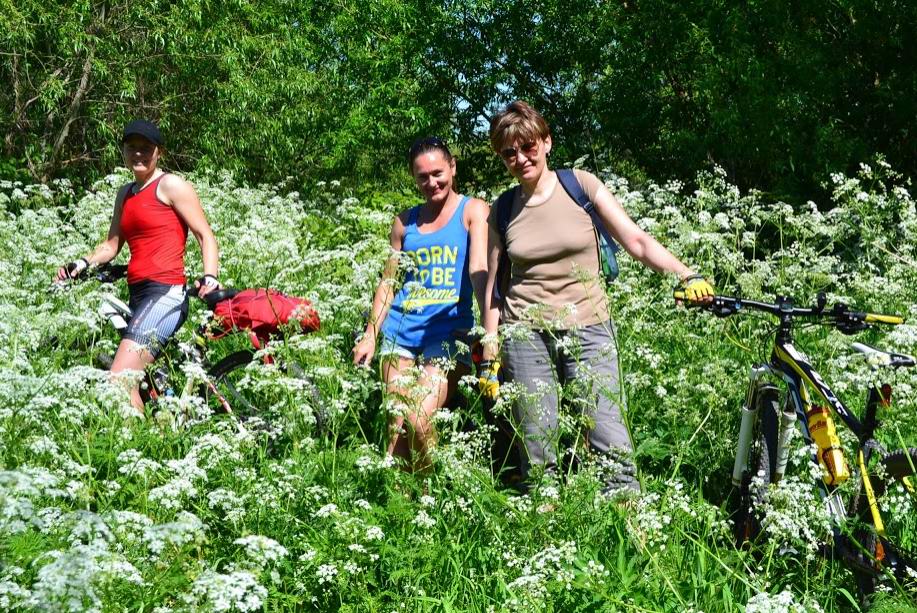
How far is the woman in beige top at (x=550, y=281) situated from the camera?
4.28m

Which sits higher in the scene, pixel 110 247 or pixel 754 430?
pixel 110 247

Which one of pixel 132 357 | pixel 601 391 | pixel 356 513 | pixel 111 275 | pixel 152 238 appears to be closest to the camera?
pixel 356 513

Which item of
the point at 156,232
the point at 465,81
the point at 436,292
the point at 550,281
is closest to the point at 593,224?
the point at 550,281

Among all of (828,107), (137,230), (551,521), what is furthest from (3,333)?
(828,107)

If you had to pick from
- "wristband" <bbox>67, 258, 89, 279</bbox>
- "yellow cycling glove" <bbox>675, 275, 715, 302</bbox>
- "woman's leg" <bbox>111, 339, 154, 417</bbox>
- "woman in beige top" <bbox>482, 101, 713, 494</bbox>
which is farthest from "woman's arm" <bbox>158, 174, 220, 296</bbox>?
"yellow cycling glove" <bbox>675, 275, 715, 302</bbox>

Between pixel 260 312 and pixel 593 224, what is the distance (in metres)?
2.07

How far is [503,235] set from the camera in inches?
180

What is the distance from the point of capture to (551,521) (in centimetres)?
366

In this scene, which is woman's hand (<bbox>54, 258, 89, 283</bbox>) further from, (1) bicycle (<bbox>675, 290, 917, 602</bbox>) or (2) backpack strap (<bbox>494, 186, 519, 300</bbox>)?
(1) bicycle (<bbox>675, 290, 917, 602</bbox>)

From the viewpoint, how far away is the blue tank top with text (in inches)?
193

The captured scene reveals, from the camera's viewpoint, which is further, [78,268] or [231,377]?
[231,377]

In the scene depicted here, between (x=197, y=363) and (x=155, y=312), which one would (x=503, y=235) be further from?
(x=155, y=312)

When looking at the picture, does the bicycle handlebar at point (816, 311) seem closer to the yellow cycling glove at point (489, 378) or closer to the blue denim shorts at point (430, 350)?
the yellow cycling glove at point (489, 378)

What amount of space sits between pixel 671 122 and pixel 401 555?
32.6ft
